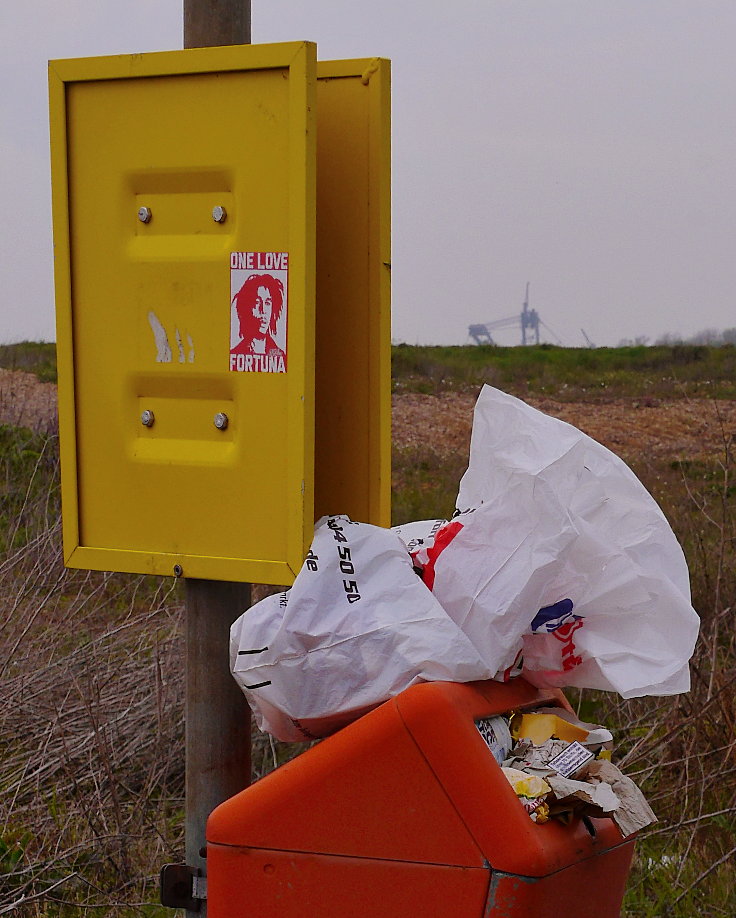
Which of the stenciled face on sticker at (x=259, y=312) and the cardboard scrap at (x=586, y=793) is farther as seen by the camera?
the stenciled face on sticker at (x=259, y=312)

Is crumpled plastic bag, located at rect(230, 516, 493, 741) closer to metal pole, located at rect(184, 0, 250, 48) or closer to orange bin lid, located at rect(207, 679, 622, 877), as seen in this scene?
orange bin lid, located at rect(207, 679, 622, 877)

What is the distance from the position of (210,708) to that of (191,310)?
74cm

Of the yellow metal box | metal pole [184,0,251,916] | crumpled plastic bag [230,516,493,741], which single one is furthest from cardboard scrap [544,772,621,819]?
metal pole [184,0,251,916]

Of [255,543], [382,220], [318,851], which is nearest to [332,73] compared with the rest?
[382,220]

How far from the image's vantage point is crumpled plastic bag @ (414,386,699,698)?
1646 mm

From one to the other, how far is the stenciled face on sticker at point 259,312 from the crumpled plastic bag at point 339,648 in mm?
399

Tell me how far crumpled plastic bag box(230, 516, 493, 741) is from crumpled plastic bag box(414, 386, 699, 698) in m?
0.07

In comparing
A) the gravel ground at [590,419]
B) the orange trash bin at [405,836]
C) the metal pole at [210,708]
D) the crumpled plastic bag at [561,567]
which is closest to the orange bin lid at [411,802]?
the orange trash bin at [405,836]

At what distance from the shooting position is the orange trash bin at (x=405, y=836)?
1.43 meters

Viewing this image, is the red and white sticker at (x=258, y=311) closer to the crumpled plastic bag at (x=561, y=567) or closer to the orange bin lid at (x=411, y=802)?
the crumpled plastic bag at (x=561, y=567)

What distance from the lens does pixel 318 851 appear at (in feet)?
5.00

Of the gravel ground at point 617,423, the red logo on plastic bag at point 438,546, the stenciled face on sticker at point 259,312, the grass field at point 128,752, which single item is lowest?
the grass field at point 128,752

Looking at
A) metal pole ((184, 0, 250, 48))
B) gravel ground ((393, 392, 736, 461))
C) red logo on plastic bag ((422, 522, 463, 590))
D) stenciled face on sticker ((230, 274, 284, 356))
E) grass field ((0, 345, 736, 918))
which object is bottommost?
grass field ((0, 345, 736, 918))

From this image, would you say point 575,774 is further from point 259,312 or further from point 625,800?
point 259,312
